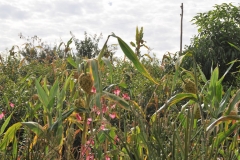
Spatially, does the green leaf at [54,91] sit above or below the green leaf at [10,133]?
above

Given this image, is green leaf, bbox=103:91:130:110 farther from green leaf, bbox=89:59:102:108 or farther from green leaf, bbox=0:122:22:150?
green leaf, bbox=0:122:22:150

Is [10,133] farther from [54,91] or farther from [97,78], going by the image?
[97,78]

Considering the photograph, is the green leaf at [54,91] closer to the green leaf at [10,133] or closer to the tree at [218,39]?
the green leaf at [10,133]

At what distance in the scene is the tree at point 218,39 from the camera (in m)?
5.14

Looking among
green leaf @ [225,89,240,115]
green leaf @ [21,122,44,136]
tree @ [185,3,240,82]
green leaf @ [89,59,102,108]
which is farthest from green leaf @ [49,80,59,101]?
tree @ [185,3,240,82]

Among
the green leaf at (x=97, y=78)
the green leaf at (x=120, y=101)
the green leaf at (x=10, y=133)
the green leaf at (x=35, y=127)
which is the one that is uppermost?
the green leaf at (x=97, y=78)

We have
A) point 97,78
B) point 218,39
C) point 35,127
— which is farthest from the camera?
point 218,39

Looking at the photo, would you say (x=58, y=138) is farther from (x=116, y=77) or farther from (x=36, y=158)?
(x=116, y=77)

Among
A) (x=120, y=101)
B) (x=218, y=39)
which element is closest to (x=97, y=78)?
(x=120, y=101)

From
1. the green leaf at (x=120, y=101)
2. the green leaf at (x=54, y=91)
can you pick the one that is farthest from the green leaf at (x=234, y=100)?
the green leaf at (x=54, y=91)

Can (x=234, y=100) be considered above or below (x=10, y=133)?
above

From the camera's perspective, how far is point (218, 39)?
5305mm

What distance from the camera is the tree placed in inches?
202

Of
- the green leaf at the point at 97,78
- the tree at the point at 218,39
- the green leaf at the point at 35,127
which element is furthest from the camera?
the tree at the point at 218,39
